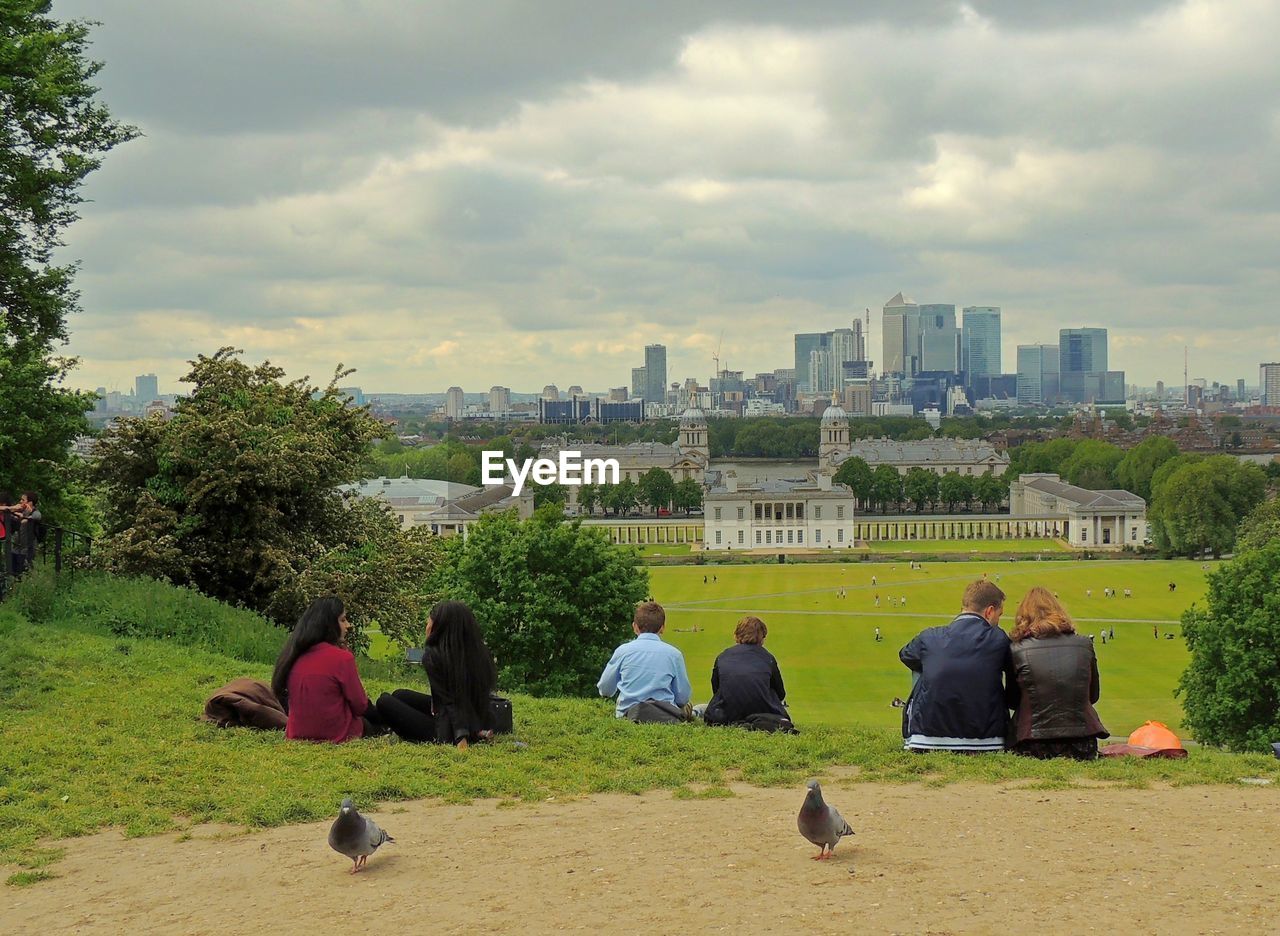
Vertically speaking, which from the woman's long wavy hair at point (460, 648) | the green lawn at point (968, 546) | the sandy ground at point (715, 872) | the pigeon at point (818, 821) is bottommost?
the green lawn at point (968, 546)

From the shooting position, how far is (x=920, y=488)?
12838 cm

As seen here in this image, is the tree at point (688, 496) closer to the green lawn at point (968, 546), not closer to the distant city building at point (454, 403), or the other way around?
the green lawn at point (968, 546)

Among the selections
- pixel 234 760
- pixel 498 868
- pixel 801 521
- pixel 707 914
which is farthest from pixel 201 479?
pixel 801 521

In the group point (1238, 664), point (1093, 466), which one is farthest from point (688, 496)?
point (1238, 664)

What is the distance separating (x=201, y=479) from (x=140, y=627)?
4.42 meters

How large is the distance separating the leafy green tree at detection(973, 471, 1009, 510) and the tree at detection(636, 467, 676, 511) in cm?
3016

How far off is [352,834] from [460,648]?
2.85m

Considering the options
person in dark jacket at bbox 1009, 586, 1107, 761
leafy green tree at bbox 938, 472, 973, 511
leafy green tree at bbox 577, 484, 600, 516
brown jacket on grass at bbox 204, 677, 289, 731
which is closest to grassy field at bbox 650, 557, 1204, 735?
person in dark jacket at bbox 1009, 586, 1107, 761

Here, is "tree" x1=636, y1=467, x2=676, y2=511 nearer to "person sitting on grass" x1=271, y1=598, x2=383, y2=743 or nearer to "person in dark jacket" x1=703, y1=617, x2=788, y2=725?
"person in dark jacket" x1=703, y1=617, x2=788, y2=725

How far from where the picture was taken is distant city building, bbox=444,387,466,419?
139m

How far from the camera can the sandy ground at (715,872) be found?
612cm

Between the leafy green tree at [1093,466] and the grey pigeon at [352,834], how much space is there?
135 metres

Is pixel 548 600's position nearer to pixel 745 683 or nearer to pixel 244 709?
pixel 244 709

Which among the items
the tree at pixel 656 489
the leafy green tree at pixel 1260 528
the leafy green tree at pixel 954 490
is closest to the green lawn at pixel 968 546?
the leafy green tree at pixel 954 490
